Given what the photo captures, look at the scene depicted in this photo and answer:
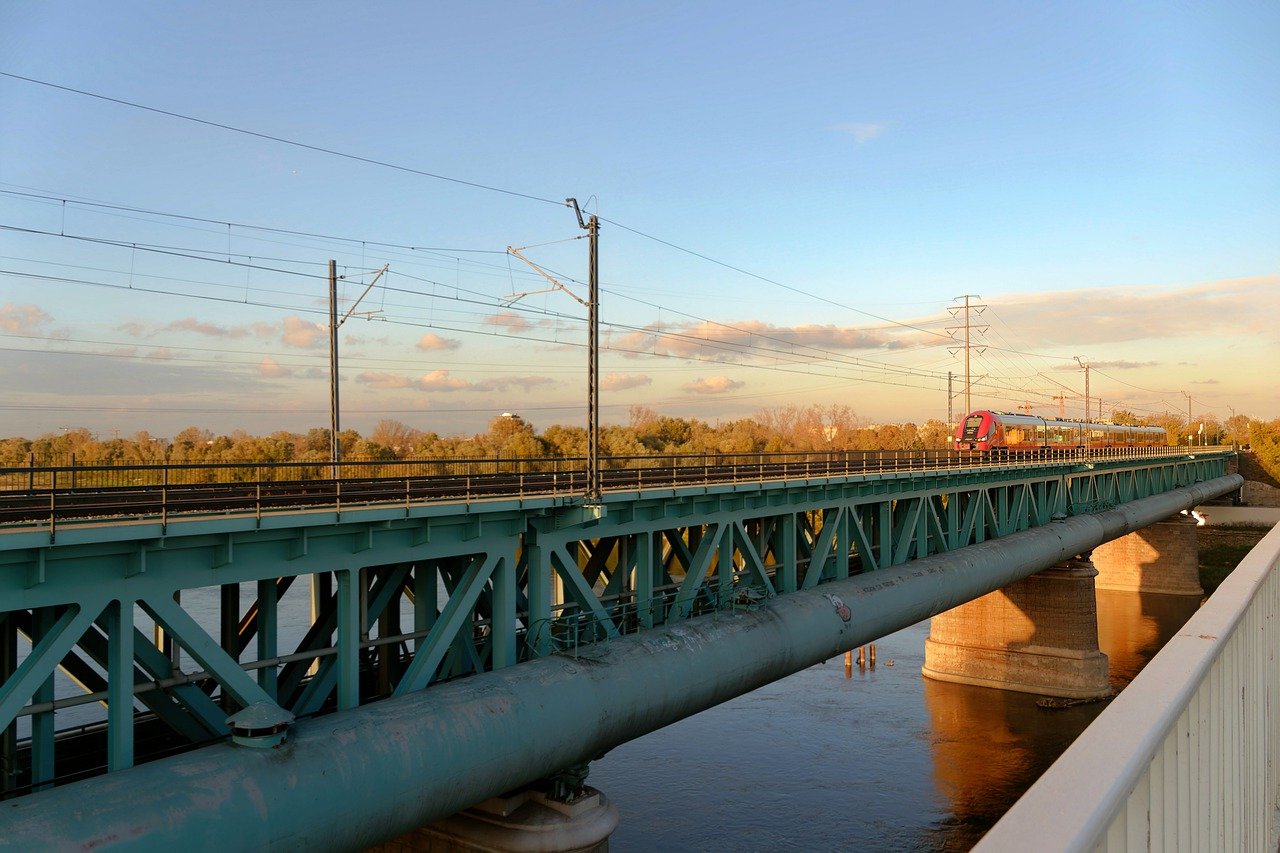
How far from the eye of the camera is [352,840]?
14.8m

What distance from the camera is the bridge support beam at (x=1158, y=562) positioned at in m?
89.9

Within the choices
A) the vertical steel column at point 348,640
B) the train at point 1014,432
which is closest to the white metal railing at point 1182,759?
the vertical steel column at point 348,640

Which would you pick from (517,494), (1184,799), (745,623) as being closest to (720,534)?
(745,623)

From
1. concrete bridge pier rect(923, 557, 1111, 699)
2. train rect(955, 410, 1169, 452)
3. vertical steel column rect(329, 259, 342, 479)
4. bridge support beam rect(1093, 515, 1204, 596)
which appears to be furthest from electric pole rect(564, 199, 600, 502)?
bridge support beam rect(1093, 515, 1204, 596)

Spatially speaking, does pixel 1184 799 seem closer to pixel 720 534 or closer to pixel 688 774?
pixel 720 534

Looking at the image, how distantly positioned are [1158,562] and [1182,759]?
101029mm

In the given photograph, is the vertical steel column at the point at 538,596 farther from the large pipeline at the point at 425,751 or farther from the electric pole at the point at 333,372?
the electric pole at the point at 333,372

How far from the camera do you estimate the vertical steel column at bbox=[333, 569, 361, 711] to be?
1728 cm

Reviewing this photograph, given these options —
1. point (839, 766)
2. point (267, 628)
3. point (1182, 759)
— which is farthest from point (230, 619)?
point (839, 766)

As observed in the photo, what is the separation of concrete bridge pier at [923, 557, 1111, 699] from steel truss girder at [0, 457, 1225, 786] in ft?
75.3

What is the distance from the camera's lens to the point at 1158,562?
3580 inches

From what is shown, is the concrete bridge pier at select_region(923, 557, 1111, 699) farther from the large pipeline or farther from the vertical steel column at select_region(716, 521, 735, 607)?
the large pipeline

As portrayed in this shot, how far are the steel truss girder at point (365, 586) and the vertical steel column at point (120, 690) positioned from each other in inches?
0.9

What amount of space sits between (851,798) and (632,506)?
67.3ft
